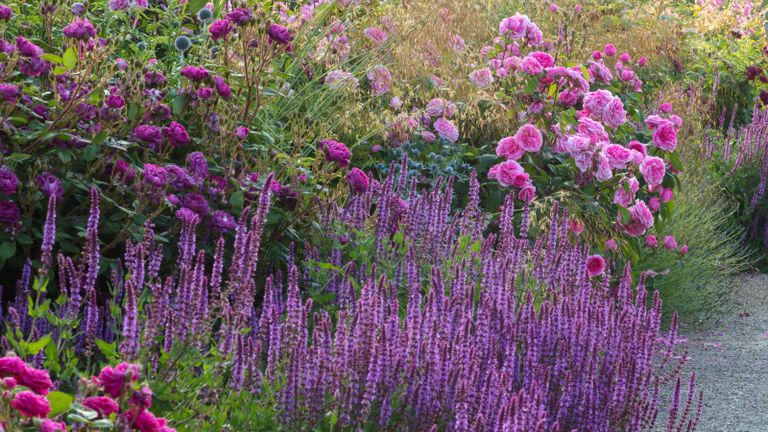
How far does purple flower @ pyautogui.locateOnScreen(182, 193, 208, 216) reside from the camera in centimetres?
340

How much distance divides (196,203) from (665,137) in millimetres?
2792

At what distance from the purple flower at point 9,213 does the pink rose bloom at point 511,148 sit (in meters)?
2.65

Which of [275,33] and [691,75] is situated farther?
[691,75]

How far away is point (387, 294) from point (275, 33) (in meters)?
1.14

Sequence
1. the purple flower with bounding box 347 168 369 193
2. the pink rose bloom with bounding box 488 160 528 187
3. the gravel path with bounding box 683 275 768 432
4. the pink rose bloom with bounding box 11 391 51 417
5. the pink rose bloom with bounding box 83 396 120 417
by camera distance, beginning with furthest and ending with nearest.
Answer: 1. the pink rose bloom with bounding box 488 160 528 187
2. the gravel path with bounding box 683 275 768 432
3. the purple flower with bounding box 347 168 369 193
4. the pink rose bloom with bounding box 83 396 120 417
5. the pink rose bloom with bounding box 11 391 51 417

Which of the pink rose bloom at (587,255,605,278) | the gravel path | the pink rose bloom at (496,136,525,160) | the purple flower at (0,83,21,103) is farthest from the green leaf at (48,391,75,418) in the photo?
the pink rose bloom at (496,136,525,160)

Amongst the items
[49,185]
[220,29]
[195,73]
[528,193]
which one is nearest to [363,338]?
[49,185]

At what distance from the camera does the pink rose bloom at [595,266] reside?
15.0 ft

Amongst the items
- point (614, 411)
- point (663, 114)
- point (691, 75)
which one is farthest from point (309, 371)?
point (691, 75)

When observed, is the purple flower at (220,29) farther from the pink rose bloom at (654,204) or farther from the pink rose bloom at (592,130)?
the pink rose bloom at (654,204)

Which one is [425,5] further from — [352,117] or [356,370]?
[356,370]

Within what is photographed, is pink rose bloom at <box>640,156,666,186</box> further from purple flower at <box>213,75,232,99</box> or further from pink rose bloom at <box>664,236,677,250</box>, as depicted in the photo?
purple flower at <box>213,75,232,99</box>

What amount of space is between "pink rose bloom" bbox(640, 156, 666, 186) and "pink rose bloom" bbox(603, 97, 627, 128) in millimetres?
286

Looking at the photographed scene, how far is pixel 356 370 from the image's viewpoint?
2.57 meters
